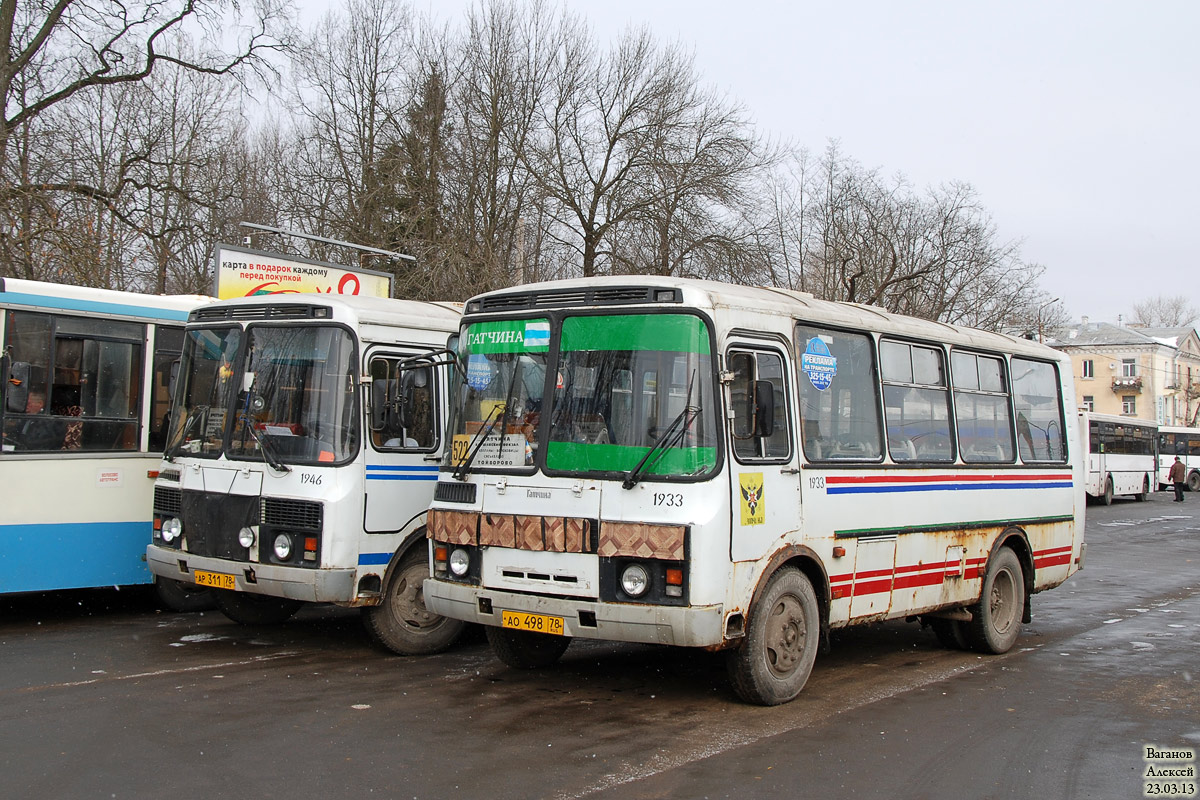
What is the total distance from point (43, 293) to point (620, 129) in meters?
23.7

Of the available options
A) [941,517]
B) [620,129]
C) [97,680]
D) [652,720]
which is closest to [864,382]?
[941,517]

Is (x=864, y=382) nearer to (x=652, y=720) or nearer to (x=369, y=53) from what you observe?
(x=652, y=720)

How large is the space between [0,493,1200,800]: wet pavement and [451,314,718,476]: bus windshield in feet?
5.68

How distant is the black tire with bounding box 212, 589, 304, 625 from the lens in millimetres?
10305

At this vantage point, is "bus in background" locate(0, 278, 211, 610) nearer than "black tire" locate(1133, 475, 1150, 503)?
Yes

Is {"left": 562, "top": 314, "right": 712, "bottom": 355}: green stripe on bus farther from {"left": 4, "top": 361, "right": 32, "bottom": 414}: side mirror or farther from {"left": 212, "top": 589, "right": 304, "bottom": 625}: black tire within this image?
{"left": 4, "top": 361, "right": 32, "bottom": 414}: side mirror

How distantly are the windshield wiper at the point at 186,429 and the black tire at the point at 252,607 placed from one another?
1.37 meters

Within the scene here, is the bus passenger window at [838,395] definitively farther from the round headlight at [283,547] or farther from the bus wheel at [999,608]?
the round headlight at [283,547]

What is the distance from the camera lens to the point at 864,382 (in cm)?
897

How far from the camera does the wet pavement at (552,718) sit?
5914 mm

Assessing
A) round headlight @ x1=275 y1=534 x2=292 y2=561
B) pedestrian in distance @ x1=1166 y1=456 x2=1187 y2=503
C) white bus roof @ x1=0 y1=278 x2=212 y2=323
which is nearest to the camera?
round headlight @ x1=275 y1=534 x2=292 y2=561

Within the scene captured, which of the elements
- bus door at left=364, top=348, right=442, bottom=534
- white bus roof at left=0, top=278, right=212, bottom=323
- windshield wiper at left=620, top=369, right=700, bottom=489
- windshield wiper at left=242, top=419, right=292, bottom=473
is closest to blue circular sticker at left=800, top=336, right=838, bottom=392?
windshield wiper at left=620, top=369, right=700, bottom=489

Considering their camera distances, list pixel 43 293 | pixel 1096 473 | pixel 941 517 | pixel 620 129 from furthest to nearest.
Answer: pixel 1096 473 → pixel 620 129 → pixel 43 293 → pixel 941 517

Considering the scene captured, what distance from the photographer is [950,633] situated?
415 inches
